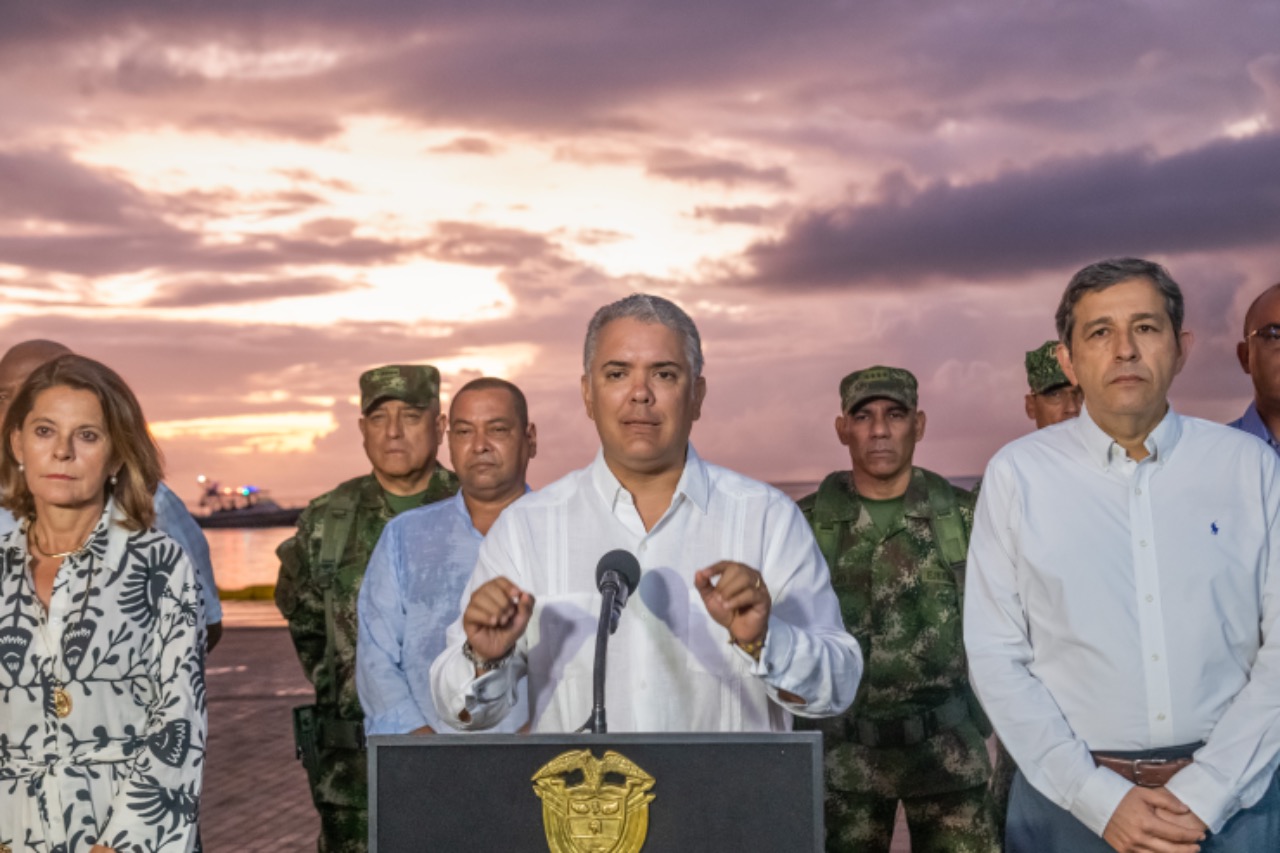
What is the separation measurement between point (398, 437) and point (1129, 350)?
3.31 meters

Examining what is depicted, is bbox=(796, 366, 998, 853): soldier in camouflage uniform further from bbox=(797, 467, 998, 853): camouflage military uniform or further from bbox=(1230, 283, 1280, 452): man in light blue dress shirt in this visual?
bbox=(1230, 283, 1280, 452): man in light blue dress shirt

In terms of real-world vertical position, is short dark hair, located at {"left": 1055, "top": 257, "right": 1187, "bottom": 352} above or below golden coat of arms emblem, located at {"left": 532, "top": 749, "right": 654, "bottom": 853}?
above

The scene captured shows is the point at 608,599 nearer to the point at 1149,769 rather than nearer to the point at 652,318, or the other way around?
the point at 652,318

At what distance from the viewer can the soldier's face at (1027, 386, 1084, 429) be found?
21.0ft

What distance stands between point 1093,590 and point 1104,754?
41 cm

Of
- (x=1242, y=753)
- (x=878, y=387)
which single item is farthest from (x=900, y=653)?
(x=1242, y=753)

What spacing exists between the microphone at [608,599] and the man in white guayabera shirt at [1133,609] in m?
1.42

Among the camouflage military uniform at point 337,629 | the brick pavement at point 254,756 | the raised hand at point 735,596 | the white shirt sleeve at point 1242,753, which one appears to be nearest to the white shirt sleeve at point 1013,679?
the white shirt sleeve at point 1242,753

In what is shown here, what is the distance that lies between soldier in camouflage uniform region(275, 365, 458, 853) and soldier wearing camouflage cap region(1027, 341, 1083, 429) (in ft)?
8.97

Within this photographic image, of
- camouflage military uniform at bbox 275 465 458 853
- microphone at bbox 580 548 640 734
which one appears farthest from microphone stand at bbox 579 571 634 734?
camouflage military uniform at bbox 275 465 458 853

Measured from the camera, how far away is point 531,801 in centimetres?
237

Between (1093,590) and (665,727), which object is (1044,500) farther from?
(665,727)

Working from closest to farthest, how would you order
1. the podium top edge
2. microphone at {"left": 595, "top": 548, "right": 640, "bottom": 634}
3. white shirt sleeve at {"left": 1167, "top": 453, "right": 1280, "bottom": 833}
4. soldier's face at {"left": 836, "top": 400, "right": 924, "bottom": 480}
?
the podium top edge
microphone at {"left": 595, "top": 548, "right": 640, "bottom": 634}
white shirt sleeve at {"left": 1167, "top": 453, "right": 1280, "bottom": 833}
soldier's face at {"left": 836, "top": 400, "right": 924, "bottom": 480}

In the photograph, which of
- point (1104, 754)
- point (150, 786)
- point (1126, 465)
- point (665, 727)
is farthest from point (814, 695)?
point (150, 786)
